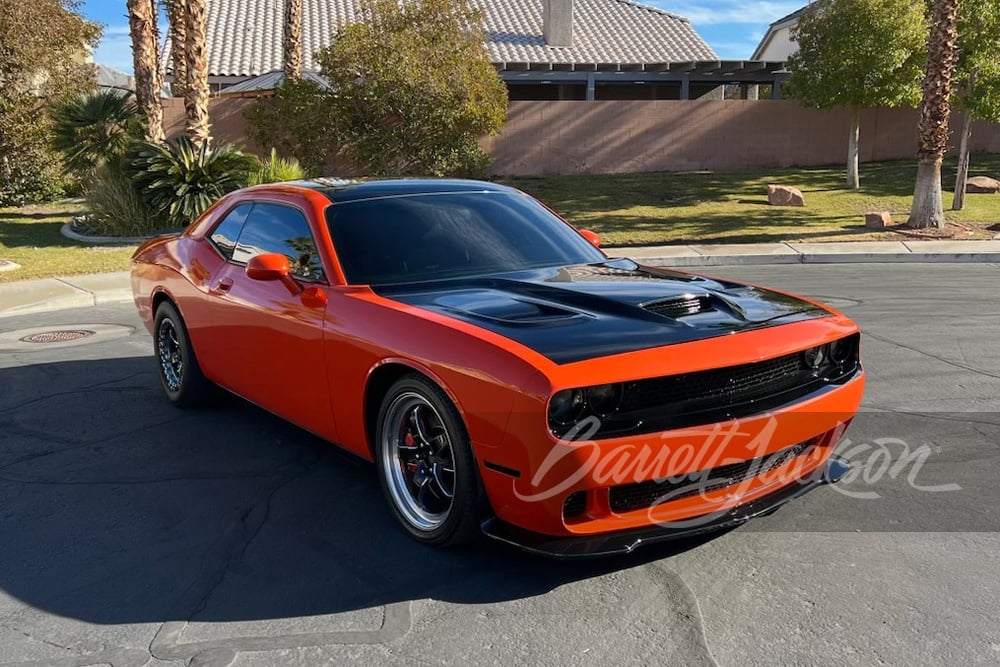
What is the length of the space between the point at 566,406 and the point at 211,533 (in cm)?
191

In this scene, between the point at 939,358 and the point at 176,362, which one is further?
the point at 939,358

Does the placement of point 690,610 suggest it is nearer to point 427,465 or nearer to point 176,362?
point 427,465

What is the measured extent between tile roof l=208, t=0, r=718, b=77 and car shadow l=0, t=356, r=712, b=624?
2683 centimetres

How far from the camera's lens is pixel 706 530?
3361mm

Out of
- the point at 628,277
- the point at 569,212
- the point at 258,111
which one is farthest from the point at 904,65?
the point at 628,277

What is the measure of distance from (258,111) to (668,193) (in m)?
9.97

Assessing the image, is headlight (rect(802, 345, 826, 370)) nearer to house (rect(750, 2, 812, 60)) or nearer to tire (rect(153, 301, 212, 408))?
tire (rect(153, 301, 212, 408))

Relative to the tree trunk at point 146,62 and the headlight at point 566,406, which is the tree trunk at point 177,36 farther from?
the headlight at point 566,406

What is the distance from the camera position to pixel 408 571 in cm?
365

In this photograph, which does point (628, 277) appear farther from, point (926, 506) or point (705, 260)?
point (705, 260)

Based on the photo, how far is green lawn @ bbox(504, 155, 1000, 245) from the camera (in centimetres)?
1703

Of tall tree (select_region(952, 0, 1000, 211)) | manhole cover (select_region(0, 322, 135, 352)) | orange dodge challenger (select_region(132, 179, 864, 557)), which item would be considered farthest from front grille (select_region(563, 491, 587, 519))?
tall tree (select_region(952, 0, 1000, 211))

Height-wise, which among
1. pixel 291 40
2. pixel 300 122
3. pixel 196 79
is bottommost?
pixel 300 122

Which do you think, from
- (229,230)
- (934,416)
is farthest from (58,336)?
(934,416)
